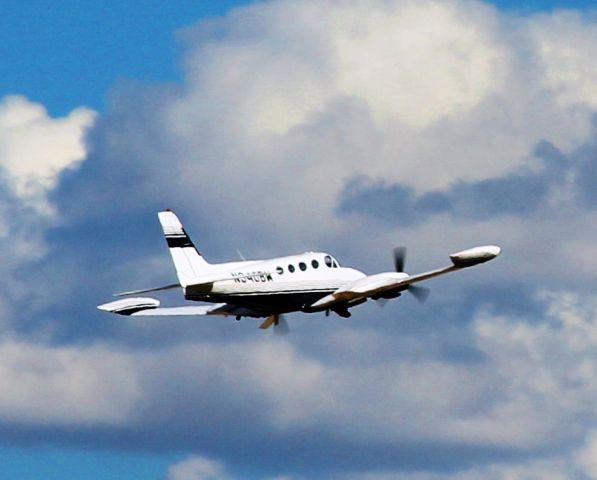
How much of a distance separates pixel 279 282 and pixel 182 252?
6452mm

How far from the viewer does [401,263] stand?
6038 inches

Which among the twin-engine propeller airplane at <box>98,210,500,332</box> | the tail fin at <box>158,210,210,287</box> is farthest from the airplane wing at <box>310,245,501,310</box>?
the tail fin at <box>158,210,210,287</box>

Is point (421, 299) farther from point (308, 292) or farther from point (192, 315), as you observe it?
point (192, 315)

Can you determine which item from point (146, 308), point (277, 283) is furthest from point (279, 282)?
point (146, 308)

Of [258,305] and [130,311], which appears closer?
[258,305]

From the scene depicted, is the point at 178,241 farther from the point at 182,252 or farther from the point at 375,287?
the point at 375,287

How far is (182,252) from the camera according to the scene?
149875 millimetres

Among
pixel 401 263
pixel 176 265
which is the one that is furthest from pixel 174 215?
pixel 401 263

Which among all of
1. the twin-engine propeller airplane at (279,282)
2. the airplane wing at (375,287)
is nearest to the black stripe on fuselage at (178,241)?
the twin-engine propeller airplane at (279,282)

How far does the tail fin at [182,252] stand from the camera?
149 metres

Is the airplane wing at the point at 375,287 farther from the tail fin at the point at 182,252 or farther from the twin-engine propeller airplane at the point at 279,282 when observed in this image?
the tail fin at the point at 182,252

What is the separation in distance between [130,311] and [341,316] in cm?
1599

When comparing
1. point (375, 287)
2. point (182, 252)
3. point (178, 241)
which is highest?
point (178, 241)

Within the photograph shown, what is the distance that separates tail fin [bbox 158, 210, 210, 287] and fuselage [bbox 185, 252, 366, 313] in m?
0.99
